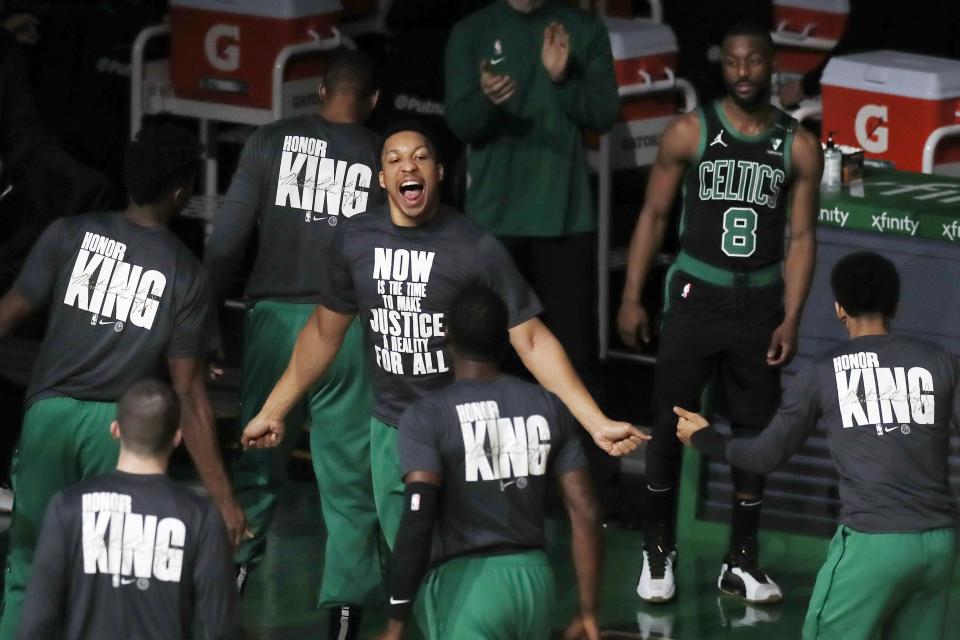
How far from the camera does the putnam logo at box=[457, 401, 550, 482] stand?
581cm

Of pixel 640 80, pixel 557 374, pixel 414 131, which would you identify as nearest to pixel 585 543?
pixel 557 374

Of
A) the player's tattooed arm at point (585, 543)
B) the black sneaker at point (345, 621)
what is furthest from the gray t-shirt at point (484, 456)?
the black sneaker at point (345, 621)

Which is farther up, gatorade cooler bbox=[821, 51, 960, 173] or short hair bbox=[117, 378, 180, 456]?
gatorade cooler bbox=[821, 51, 960, 173]

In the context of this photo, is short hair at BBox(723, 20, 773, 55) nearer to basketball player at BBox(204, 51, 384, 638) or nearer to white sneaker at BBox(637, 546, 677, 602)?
basketball player at BBox(204, 51, 384, 638)

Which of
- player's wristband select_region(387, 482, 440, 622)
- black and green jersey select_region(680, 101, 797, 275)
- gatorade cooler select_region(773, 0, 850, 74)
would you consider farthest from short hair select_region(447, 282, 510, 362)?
gatorade cooler select_region(773, 0, 850, 74)

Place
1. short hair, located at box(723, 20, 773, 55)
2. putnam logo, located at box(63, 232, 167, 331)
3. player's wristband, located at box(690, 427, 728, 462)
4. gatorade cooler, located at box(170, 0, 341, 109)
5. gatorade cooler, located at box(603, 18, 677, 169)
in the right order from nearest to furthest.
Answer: putnam logo, located at box(63, 232, 167, 331)
player's wristband, located at box(690, 427, 728, 462)
short hair, located at box(723, 20, 773, 55)
gatorade cooler, located at box(603, 18, 677, 169)
gatorade cooler, located at box(170, 0, 341, 109)

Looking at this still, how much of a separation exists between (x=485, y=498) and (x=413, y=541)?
0.25m

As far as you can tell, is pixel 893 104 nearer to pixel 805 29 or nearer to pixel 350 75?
pixel 805 29

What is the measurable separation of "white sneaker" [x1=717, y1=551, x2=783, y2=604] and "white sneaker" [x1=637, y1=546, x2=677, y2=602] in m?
0.25

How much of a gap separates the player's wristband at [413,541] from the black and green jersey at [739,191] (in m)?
2.66

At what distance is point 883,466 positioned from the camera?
6.40m

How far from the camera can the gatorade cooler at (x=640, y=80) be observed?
11.0 metres

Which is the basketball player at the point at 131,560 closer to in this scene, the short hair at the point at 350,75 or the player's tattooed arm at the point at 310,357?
the player's tattooed arm at the point at 310,357

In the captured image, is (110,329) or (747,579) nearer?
(110,329)
